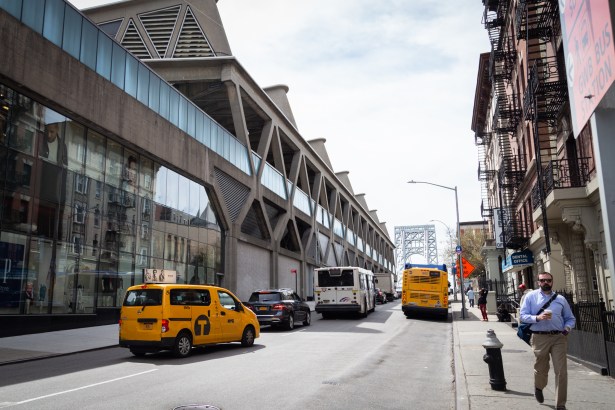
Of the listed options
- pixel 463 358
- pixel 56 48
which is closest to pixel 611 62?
pixel 463 358

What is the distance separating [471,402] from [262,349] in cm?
804

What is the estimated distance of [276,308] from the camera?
2033cm

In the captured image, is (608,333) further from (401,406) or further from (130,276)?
(130,276)

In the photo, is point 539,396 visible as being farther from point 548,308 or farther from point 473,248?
point 473,248

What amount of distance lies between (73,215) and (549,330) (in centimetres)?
1924

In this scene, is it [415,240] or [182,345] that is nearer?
[182,345]

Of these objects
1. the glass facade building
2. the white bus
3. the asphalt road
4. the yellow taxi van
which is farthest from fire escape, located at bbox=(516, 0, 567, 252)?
the glass facade building

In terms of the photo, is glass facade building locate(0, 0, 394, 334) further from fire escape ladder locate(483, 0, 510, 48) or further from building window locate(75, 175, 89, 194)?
fire escape ladder locate(483, 0, 510, 48)

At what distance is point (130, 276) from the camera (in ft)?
79.3

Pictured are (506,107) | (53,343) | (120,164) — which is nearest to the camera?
(53,343)

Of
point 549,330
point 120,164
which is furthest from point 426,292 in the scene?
point 549,330

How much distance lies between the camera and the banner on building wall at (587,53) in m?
3.93

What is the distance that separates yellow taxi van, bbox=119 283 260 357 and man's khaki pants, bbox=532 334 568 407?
336 inches

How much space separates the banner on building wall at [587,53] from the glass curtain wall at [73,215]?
1816 cm
